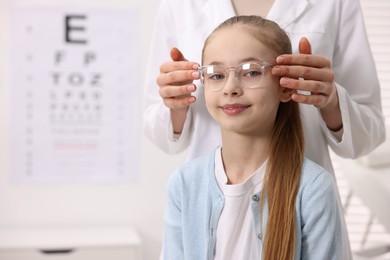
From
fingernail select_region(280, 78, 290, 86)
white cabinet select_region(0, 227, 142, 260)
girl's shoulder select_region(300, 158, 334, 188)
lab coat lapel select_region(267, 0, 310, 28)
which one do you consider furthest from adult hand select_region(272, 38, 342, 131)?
white cabinet select_region(0, 227, 142, 260)

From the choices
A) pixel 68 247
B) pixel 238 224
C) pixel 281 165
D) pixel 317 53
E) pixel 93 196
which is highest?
pixel 317 53

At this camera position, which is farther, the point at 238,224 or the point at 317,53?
the point at 317,53

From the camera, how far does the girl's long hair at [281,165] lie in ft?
3.95

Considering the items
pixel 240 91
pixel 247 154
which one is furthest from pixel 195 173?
pixel 240 91

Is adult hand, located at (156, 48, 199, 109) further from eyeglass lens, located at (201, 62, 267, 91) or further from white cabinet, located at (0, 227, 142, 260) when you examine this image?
white cabinet, located at (0, 227, 142, 260)

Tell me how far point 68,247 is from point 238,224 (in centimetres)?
172

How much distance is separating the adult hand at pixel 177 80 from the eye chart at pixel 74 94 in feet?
6.18

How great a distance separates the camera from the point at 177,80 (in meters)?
1.29

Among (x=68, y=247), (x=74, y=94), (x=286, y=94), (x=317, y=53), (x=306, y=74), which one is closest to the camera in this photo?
(x=306, y=74)

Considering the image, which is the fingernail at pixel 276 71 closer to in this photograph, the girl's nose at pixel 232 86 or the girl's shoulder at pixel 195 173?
the girl's nose at pixel 232 86

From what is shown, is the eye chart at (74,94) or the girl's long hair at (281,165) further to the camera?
the eye chart at (74,94)

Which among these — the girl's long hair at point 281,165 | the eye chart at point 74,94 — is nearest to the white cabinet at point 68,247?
the eye chart at point 74,94

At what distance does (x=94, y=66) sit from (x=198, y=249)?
2043 millimetres

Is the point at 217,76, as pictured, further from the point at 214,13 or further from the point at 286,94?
the point at 214,13
